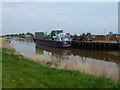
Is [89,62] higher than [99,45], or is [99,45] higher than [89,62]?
[99,45]

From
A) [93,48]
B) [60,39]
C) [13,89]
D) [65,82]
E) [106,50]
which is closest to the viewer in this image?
[13,89]

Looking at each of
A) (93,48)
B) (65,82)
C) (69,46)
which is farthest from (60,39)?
(65,82)

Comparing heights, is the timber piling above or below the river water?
above

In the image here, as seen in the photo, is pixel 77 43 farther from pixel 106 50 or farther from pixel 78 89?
pixel 78 89

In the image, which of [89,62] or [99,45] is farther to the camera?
[99,45]

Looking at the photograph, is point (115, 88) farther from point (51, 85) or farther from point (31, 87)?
point (31, 87)

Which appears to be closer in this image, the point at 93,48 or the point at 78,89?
the point at 78,89

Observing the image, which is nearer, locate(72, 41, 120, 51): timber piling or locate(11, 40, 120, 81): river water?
locate(11, 40, 120, 81): river water

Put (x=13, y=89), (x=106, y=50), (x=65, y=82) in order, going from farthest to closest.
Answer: (x=106, y=50), (x=65, y=82), (x=13, y=89)

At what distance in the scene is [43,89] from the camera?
196 inches

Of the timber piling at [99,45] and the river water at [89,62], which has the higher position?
the timber piling at [99,45]

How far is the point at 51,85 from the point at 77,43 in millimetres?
40803

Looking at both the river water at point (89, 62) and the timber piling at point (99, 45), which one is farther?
the timber piling at point (99, 45)

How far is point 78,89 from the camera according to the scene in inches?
203
